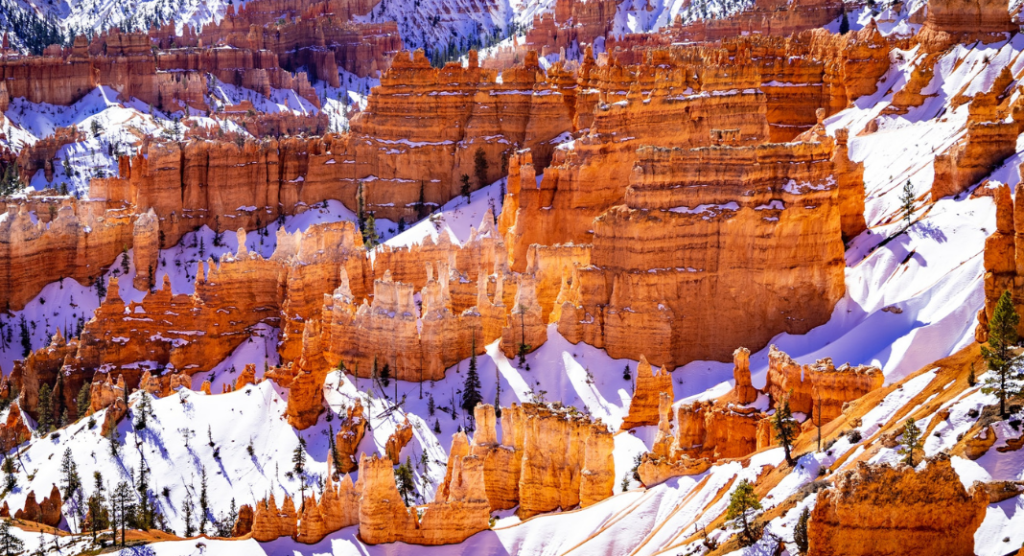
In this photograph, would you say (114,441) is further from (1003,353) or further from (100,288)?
(1003,353)

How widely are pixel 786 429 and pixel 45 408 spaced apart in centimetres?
4864

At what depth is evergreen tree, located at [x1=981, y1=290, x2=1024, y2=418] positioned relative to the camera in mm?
34531

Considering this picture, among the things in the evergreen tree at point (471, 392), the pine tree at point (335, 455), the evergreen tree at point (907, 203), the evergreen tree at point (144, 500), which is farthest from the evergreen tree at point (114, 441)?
the evergreen tree at point (907, 203)

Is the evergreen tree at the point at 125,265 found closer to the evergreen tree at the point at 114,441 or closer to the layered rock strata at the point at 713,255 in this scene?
the evergreen tree at the point at 114,441

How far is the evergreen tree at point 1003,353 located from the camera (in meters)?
34.5

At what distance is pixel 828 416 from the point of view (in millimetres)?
48438

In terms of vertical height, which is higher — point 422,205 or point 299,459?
point 422,205

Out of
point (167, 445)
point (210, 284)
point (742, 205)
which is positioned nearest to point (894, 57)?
point (742, 205)

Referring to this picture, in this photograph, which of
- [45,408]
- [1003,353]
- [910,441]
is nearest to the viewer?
[910,441]

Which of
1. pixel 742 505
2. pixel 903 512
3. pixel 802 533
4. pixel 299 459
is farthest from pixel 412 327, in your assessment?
pixel 903 512

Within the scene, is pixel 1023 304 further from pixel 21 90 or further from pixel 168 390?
pixel 21 90

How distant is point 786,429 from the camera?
4162 centimetres

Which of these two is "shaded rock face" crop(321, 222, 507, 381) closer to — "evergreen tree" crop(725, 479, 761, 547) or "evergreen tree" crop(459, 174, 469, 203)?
"evergreen tree" crop(459, 174, 469, 203)

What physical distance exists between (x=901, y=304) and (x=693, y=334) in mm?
9903
